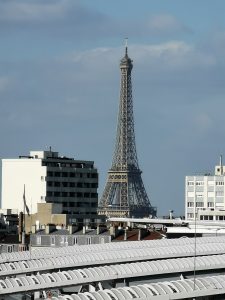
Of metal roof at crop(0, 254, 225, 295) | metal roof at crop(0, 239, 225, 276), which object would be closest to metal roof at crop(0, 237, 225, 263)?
metal roof at crop(0, 239, 225, 276)

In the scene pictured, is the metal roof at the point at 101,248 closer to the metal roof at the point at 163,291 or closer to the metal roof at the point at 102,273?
the metal roof at the point at 102,273

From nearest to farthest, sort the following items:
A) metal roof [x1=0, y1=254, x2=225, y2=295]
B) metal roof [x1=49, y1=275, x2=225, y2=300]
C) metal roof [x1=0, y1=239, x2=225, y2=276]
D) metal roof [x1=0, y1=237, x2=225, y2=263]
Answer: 1. metal roof [x1=49, y1=275, x2=225, y2=300]
2. metal roof [x1=0, y1=254, x2=225, y2=295]
3. metal roof [x1=0, y1=239, x2=225, y2=276]
4. metal roof [x1=0, y1=237, x2=225, y2=263]

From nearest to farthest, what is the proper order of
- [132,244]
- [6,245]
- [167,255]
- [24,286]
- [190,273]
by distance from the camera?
[24,286]
[190,273]
[167,255]
[132,244]
[6,245]

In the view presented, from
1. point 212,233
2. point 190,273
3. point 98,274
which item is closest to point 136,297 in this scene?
point 98,274

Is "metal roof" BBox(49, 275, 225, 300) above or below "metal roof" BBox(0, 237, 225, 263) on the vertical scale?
below

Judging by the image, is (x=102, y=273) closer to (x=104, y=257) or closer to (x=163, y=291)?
(x=163, y=291)

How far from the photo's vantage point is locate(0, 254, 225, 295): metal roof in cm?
8856

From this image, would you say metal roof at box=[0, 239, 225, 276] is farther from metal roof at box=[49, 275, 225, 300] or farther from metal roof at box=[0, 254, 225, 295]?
metal roof at box=[49, 275, 225, 300]

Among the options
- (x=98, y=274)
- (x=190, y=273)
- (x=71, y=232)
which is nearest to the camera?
(x=98, y=274)

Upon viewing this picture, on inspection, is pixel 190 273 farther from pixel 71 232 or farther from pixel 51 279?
pixel 71 232

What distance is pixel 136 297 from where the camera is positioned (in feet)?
257

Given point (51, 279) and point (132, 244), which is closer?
point (51, 279)

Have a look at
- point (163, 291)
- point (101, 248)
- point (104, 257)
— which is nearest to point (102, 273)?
point (163, 291)

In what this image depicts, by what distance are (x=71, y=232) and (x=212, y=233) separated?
14.8 metres
